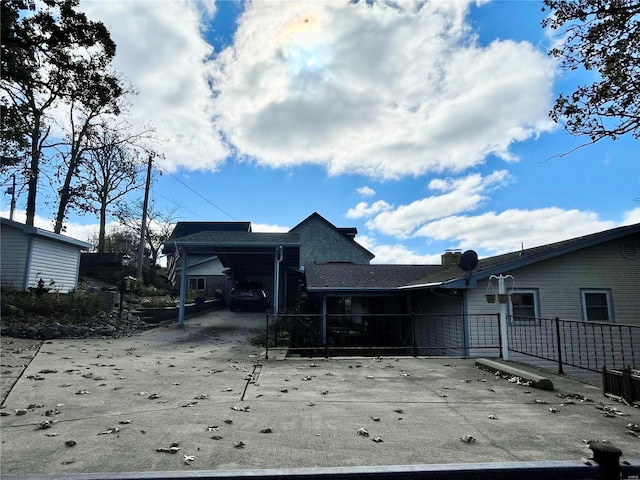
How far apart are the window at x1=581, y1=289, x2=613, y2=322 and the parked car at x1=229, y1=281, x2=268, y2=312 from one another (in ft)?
51.2

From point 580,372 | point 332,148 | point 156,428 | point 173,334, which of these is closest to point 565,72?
point 580,372

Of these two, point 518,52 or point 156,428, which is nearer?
point 156,428

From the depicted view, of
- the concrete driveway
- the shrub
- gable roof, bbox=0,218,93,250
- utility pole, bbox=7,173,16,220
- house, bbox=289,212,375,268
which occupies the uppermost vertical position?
utility pole, bbox=7,173,16,220

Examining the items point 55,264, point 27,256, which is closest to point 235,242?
point 27,256

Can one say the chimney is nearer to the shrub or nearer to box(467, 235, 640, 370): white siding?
box(467, 235, 640, 370): white siding

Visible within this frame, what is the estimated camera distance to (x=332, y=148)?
57.2ft

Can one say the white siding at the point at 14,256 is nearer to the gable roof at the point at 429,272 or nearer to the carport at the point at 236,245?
the carport at the point at 236,245

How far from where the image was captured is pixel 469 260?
11445 millimetres

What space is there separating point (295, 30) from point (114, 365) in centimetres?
880

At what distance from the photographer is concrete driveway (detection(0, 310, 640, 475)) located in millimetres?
3260

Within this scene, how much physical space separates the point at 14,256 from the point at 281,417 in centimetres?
1744

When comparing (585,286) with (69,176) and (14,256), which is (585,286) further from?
(69,176)

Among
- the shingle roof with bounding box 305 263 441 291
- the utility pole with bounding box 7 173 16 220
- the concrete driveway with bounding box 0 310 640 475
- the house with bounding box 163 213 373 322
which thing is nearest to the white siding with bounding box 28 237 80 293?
the house with bounding box 163 213 373 322

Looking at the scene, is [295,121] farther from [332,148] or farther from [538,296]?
[538,296]
